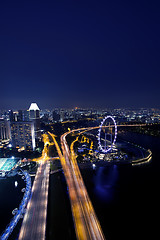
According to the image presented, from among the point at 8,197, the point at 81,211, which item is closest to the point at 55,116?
the point at 8,197

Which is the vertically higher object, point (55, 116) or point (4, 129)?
point (55, 116)

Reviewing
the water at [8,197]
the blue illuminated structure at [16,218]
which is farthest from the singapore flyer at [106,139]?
the blue illuminated structure at [16,218]

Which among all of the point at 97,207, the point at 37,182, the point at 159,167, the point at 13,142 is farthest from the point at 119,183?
the point at 13,142

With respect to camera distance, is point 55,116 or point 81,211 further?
point 55,116

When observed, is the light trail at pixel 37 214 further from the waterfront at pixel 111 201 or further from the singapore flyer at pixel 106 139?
the singapore flyer at pixel 106 139

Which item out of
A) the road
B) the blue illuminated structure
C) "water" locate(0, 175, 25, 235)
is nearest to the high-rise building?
"water" locate(0, 175, 25, 235)

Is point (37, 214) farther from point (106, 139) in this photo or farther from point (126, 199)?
point (106, 139)

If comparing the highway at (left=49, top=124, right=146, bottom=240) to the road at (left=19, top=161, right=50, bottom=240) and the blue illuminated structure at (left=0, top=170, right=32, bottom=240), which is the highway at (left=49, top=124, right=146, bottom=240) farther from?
the blue illuminated structure at (left=0, top=170, right=32, bottom=240)
